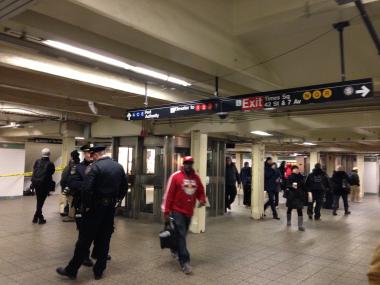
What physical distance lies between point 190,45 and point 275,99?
4.12ft

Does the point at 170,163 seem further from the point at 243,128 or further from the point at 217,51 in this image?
the point at 217,51

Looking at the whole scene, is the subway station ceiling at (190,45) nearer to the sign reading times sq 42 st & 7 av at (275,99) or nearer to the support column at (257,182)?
the sign reading times sq 42 st & 7 av at (275,99)

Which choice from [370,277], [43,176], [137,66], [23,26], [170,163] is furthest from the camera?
[170,163]

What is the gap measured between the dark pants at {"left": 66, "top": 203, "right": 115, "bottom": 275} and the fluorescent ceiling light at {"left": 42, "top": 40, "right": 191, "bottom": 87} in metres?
1.70

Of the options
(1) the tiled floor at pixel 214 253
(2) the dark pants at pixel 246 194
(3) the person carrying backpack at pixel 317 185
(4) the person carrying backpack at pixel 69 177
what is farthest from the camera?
(2) the dark pants at pixel 246 194

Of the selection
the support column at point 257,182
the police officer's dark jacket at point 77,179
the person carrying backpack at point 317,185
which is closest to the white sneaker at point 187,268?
the police officer's dark jacket at point 77,179

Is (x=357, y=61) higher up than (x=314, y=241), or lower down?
higher up

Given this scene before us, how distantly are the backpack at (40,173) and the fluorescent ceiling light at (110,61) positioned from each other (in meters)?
4.13

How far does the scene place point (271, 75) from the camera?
4.58m

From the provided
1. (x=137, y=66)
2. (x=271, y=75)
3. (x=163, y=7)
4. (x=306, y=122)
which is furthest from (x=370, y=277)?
(x=306, y=122)

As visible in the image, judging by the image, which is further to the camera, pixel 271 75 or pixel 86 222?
pixel 271 75

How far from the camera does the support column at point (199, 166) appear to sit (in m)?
7.03

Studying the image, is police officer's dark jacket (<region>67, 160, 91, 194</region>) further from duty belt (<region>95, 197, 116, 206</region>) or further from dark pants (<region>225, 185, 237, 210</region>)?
dark pants (<region>225, 185, 237, 210</region>)

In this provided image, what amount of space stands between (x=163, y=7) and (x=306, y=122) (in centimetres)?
393
